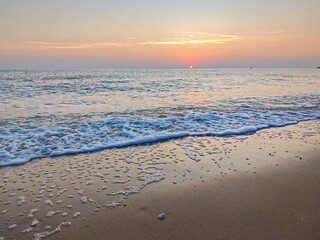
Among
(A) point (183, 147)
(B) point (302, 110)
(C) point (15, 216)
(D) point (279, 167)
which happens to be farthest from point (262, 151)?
(B) point (302, 110)

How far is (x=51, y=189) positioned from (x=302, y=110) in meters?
12.6

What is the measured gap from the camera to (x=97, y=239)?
9.11ft

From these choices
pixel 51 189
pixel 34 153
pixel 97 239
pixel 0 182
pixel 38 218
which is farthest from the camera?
pixel 34 153

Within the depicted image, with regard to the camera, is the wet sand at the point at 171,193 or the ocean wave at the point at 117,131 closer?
the wet sand at the point at 171,193

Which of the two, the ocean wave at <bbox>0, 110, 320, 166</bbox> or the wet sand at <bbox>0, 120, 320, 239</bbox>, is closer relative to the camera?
the wet sand at <bbox>0, 120, 320, 239</bbox>

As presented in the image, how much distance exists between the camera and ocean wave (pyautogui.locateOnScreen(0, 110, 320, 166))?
6031mm

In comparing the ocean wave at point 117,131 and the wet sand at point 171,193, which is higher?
the ocean wave at point 117,131

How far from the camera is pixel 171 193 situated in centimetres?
383

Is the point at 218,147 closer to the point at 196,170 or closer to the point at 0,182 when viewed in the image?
the point at 196,170

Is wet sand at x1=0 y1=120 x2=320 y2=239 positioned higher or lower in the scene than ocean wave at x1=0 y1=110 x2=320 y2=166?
lower

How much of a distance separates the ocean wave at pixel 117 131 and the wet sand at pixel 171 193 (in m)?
0.66

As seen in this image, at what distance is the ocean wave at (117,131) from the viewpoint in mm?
6031

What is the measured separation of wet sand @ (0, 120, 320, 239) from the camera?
2928mm

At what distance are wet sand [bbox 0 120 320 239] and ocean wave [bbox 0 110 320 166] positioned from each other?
0.66 m
